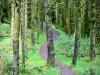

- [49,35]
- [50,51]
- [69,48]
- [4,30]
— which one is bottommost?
[69,48]

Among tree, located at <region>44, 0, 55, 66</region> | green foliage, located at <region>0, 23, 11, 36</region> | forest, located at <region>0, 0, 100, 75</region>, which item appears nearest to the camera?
forest, located at <region>0, 0, 100, 75</region>

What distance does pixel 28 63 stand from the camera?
63.8ft

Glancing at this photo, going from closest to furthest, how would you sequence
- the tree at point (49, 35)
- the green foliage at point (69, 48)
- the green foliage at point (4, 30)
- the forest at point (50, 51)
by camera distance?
the forest at point (50, 51), the tree at point (49, 35), the green foliage at point (69, 48), the green foliage at point (4, 30)

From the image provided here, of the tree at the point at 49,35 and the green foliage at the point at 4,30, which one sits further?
the green foliage at the point at 4,30

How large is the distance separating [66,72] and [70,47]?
1187 centimetres

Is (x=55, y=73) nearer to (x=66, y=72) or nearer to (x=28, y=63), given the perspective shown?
(x=66, y=72)

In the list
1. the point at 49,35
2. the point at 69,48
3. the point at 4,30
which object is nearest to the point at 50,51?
the point at 49,35

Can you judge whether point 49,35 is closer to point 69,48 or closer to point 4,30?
point 69,48

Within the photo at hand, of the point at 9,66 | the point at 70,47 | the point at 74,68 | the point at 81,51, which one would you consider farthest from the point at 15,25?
the point at 70,47

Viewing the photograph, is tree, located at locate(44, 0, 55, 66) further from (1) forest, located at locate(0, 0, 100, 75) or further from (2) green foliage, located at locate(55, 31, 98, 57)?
(2) green foliage, located at locate(55, 31, 98, 57)

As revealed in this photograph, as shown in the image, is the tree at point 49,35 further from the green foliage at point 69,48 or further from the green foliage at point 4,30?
the green foliage at point 4,30

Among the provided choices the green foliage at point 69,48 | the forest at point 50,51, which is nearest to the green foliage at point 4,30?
the forest at point 50,51

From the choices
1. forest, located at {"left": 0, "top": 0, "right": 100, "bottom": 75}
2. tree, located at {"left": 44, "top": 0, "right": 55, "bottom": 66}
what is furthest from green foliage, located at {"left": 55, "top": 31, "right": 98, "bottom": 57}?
tree, located at {"left": 44, "top": 0, "right": 55, "bottom": 66}

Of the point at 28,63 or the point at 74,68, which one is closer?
the point at 74,68
